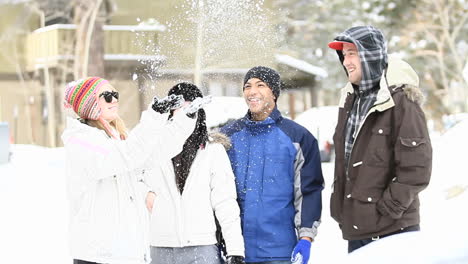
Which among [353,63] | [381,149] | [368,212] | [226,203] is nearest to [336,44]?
[353,63]

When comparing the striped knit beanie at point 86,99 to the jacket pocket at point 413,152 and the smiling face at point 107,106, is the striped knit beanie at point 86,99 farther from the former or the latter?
the jacket pocket at point 413,152

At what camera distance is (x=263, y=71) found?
4.26 metres

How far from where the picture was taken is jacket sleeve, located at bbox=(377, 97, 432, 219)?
3695 mm

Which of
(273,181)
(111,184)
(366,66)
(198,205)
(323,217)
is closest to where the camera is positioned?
(111,184)

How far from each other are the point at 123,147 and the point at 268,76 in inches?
44.3

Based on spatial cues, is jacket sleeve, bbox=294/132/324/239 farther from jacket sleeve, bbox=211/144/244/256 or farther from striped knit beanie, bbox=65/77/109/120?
striped knit beanie, bbox=65/77/109/120

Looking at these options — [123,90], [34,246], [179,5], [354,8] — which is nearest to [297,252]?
[179,5]

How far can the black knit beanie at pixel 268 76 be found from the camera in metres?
4.25

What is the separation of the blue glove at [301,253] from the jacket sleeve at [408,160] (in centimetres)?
56

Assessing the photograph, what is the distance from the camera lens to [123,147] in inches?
135

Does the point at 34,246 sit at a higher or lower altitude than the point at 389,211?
lower

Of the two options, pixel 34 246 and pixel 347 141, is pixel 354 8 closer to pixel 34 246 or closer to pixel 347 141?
pixel 34 246

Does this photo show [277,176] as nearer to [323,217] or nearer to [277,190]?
[277,190]

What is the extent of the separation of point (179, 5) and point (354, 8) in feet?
93.8
